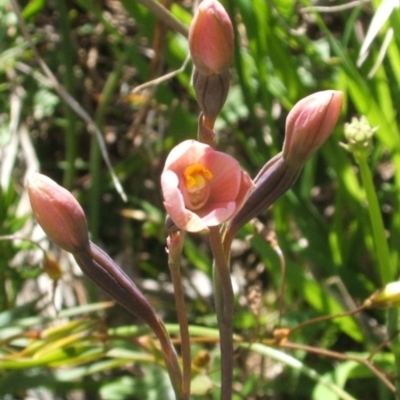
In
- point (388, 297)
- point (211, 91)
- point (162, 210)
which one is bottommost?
point (162, 210)

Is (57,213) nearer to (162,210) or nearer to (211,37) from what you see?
(211,37)

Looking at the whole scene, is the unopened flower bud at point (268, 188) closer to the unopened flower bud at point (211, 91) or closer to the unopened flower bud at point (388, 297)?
the unopened flower bud at point (211, 91)

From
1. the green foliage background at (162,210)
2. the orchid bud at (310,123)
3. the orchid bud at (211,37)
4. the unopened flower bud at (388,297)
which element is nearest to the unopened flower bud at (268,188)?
the orchid bud at (310,123)

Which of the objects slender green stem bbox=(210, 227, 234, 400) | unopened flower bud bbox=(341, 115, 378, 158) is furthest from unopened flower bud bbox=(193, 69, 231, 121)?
unopened flower bud bbox=(341, 115, 378, 158)

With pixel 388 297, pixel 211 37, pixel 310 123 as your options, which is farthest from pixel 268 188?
pixel 388 297

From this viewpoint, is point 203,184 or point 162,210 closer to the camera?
point 203,184
